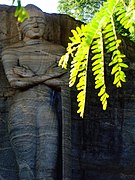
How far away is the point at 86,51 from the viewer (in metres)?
1.48

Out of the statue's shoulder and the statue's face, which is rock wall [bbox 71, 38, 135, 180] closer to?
the statue's shoulder

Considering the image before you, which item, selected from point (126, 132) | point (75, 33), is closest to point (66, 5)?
point (126, 132)

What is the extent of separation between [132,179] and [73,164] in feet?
2.36

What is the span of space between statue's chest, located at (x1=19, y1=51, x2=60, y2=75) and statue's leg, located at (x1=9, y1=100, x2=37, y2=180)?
0.44m

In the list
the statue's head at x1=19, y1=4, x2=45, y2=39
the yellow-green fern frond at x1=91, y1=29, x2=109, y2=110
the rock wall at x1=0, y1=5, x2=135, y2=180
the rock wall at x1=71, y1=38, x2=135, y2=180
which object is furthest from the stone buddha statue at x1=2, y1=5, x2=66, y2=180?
the yellow-green fern frond at x1=91, y1=29, x2=109, y2=110

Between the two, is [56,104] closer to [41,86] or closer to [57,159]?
[41,86]

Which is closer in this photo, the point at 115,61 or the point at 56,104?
the point at 115,61

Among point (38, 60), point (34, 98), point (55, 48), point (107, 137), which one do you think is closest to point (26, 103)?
point (34, 98)

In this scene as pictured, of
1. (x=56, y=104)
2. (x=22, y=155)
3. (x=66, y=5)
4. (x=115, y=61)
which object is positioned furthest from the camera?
(x=66, y=5)

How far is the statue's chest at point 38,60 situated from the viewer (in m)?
6.47

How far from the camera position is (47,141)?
238 inches

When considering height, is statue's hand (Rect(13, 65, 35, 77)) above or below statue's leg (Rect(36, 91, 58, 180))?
above

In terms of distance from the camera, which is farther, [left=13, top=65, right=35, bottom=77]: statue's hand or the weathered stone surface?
[left=13, top=65, right=35, bottom=77]: statue's hand

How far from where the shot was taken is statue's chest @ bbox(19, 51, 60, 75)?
255 inches
